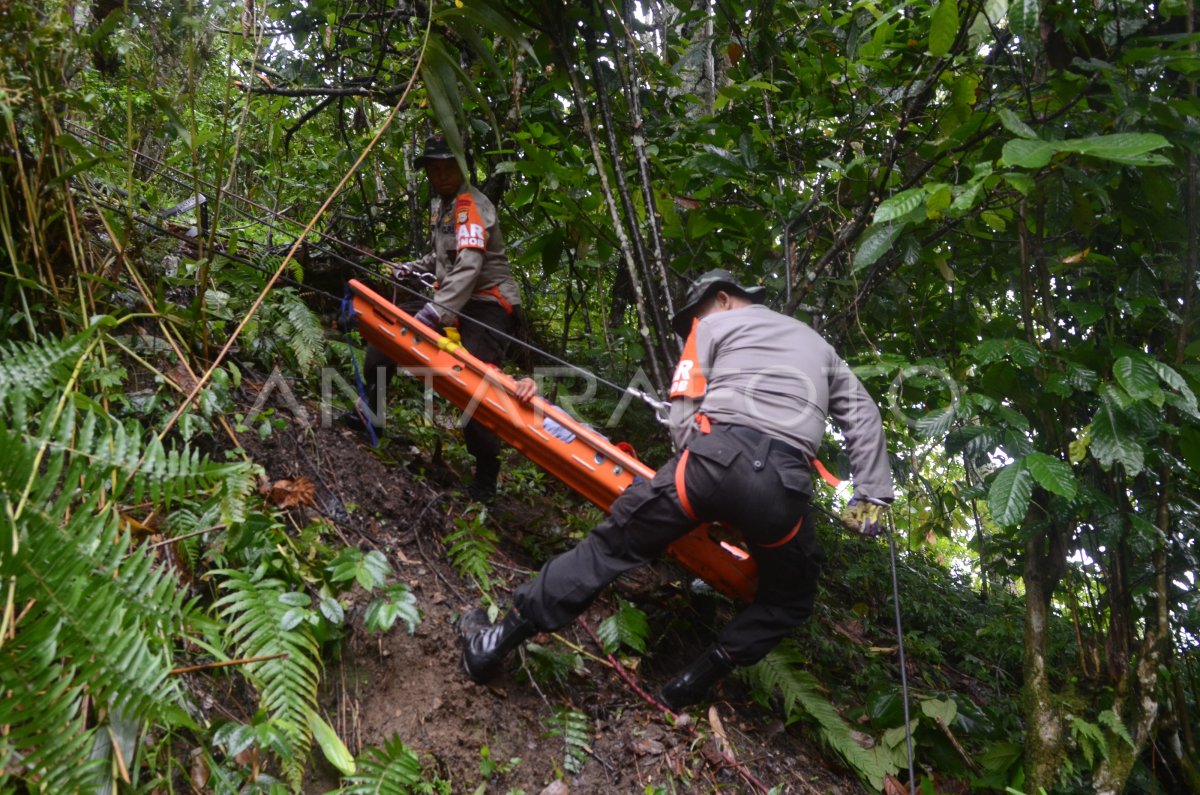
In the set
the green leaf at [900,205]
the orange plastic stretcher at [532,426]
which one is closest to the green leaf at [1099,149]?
the green leaf at [900,205]

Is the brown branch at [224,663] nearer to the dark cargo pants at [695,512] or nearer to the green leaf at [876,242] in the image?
the dark cargo pants at [695,512]

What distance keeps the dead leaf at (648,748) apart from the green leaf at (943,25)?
3187 mm

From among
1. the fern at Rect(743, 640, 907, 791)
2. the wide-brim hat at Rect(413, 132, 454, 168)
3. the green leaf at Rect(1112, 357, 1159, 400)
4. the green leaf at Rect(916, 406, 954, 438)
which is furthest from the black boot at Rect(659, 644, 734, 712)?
the wide-brim hat at Rect(413, 132, 454, 168)

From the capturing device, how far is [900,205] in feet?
9.41

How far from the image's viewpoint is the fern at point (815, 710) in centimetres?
386

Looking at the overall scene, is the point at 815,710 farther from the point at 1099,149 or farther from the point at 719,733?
the point at 1099,149

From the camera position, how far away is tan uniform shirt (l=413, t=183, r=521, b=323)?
4.64 meters

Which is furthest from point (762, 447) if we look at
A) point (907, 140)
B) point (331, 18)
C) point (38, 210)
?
point (331, 18)

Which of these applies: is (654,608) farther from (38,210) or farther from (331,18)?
(331,18)

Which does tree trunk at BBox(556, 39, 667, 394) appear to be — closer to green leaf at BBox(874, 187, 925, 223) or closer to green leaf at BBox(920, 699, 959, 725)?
green leaf at BBox(874, 187, 925, 223)

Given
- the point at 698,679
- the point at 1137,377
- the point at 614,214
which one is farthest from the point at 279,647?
the point at 1137,377

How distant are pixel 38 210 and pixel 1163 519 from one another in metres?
5.12

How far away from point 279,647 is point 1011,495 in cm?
280

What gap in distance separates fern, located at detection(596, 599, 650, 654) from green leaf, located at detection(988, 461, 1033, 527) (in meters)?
1.69
